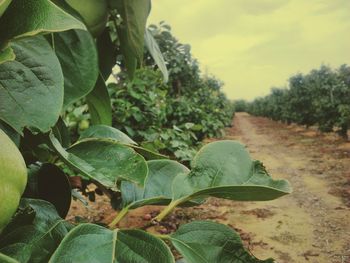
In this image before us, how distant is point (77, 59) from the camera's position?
60 centimetres

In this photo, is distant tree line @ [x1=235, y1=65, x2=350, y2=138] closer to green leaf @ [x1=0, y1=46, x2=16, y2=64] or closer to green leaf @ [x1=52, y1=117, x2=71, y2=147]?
green leaf @ [x1=52, y1=117, x2=71, y2=147]

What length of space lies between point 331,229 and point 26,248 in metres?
4.72

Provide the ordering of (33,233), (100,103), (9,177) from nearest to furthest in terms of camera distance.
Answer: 1. (9,177)
2. (33,233)
3. (100,103)

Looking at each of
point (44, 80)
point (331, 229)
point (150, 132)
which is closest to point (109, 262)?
point (44, 80)

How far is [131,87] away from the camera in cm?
406

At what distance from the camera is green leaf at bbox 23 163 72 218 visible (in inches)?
22.9

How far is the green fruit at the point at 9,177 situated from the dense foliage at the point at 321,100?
505 inches

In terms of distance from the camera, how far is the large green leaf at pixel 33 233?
0.42m

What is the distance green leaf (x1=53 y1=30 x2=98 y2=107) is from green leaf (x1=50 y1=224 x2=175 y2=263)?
0.21 metres

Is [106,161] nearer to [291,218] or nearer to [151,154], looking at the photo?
[151,154]

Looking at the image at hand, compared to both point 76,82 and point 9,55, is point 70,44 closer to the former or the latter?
point 76,82

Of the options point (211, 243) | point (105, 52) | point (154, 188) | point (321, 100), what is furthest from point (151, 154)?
point (321, 100)

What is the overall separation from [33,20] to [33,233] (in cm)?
22

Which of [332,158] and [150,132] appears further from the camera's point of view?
[332,158]
